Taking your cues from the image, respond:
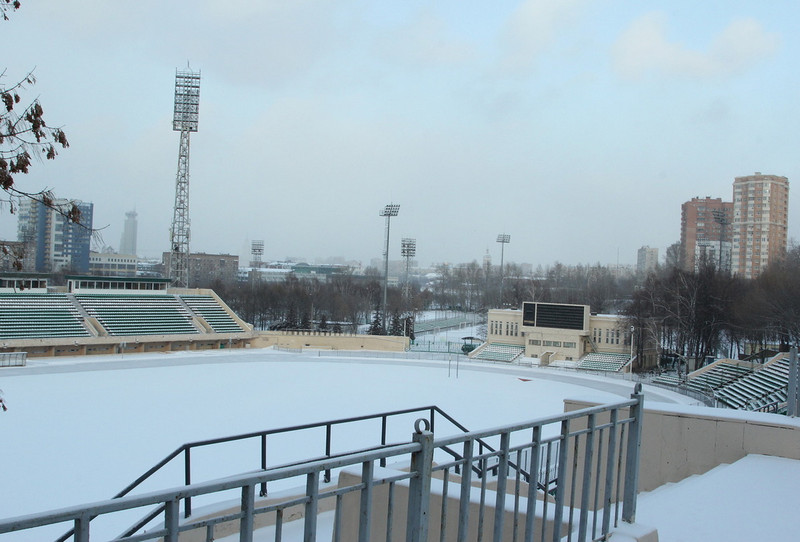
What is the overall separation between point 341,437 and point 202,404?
720cm

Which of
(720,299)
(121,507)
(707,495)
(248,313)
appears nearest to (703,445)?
(707,495)

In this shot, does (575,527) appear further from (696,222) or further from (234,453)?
(696,222)

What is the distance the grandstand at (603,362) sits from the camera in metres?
34.3

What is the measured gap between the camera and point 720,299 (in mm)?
38156

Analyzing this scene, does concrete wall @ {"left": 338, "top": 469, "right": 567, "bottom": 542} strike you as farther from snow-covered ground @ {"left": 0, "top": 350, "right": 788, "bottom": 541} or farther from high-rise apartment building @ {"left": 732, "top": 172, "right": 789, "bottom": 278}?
high-rise apartment building @ {"left": 732, "top": 172, "right": 789, "bottom": 278}

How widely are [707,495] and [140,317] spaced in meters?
38.1

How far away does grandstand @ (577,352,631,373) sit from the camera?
112 ft

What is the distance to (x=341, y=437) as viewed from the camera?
572 inches

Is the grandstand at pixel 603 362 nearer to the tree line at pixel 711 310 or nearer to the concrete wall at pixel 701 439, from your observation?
the tree line at pixel 711 310

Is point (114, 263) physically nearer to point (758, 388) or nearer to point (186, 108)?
point (186, 108)

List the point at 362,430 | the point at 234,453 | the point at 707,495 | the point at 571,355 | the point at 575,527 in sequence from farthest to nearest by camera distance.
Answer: the point at 571,355 → the point at 362,430 → the point at 234,453 → the point at 707,495 → the point at 575,527

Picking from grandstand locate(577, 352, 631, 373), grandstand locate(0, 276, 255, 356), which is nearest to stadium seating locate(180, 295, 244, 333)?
grandstand locate(0, 276, 255, 356)

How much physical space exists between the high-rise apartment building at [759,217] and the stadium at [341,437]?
2816 inches

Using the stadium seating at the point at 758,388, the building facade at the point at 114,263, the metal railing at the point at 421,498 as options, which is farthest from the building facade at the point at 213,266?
the metal railing at the point at 421,498
